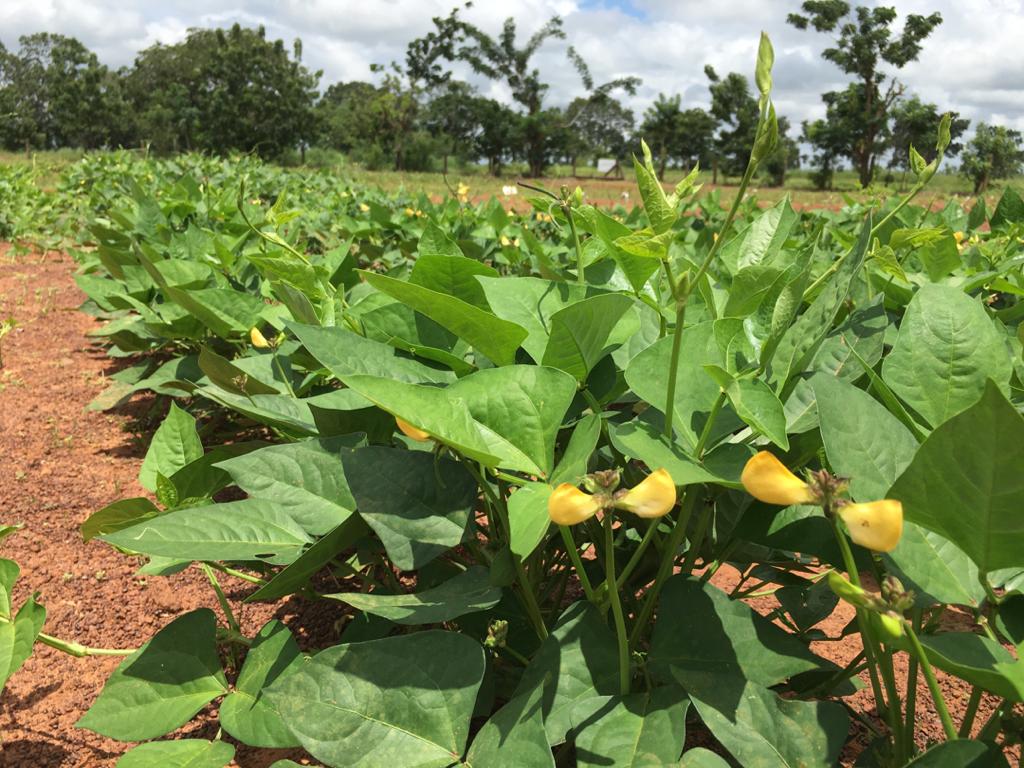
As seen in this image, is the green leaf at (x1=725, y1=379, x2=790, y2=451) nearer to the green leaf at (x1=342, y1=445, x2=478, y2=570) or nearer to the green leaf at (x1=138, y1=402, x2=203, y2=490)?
the green leaf at (x1=342, y1=445, x2=478, y2=570)

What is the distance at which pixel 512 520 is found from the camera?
2.32 ft

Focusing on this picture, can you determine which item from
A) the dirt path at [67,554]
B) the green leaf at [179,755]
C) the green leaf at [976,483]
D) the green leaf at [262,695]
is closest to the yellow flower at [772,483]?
the green leaf at [976,483]

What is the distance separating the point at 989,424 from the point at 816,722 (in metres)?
0.39

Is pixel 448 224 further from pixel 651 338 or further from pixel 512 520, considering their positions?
pixel 512 520

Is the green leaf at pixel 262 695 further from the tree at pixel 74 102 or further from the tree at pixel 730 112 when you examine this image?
the tree at pixel 74 102

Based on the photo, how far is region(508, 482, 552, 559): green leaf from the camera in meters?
0.66

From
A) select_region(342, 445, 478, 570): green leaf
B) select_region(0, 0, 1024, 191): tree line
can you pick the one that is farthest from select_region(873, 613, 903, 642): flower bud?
select_region(0, 0, 1024, 191): tree line

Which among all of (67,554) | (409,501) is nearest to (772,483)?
(409,501)

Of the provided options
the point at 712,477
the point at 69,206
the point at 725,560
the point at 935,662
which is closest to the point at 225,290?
the point at 725,560

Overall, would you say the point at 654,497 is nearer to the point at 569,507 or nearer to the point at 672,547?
the point at 569,507

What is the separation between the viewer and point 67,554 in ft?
6.55

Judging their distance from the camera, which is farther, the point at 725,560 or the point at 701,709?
the point at 725,560

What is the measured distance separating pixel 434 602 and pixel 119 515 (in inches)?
21.5

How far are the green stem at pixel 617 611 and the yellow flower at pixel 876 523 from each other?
212 millimetres
